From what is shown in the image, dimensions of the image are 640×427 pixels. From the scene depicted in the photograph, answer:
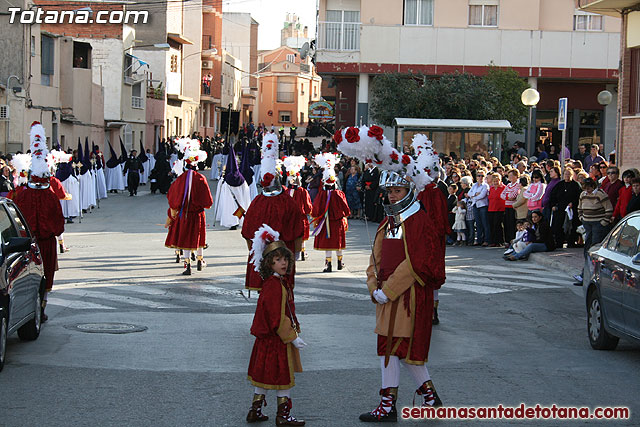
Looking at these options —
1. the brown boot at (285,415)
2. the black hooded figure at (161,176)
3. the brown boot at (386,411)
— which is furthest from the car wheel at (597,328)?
the black hooded figure at (161,176)

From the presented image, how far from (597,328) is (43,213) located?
6.87 metres

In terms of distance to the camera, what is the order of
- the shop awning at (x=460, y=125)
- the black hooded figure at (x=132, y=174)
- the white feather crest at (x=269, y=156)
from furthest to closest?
the black hooded figure at (x=132, y=174)
the shop awning at (x=460, y=125)
the white feather crest at (x=269, y=156)

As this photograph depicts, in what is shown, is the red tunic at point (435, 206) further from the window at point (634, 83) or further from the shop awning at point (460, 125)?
the shop awning at point (460, 125)

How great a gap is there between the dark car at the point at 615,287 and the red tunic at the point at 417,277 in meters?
3.19

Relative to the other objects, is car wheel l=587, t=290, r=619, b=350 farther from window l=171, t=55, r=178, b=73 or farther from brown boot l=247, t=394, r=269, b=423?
window l=171, t=55, r=178, b=73

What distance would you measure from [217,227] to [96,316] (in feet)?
51.1

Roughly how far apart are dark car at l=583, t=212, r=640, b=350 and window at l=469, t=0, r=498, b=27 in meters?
36.2

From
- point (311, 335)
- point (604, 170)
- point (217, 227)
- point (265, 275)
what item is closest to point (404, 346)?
point (265, 275)

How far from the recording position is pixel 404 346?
24.7 feet

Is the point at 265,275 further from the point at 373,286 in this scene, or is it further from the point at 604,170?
the point at 604,170

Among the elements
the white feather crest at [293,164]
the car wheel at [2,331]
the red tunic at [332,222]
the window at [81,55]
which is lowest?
the car wheel at [2,331]

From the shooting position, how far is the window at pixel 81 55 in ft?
153

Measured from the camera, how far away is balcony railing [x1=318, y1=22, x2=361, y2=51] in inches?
1811

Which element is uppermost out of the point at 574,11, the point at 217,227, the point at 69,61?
the point at 574,11
